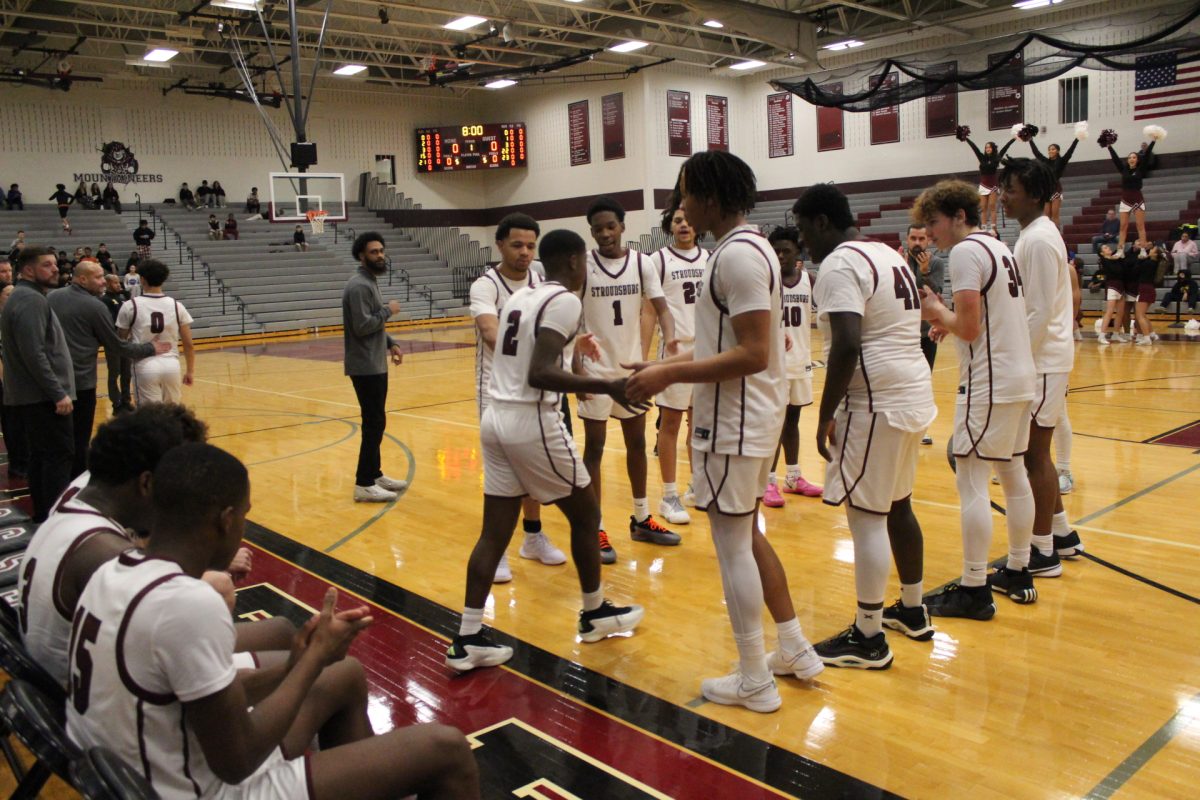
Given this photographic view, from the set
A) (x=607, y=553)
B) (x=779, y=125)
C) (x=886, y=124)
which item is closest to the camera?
(x=607, y=553)

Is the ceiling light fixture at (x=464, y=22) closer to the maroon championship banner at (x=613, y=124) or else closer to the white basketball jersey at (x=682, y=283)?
the maroon championship banner at (x=613, y=124)

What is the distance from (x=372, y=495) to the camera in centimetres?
648

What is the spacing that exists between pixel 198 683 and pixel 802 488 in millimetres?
5002

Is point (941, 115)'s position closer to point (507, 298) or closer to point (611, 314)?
point (611, 314)

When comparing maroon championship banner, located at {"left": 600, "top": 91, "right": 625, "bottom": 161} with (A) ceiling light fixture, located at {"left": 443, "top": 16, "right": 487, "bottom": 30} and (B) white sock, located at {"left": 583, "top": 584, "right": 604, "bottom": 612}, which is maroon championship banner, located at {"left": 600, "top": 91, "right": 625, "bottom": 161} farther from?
(B) white sock, located at {"left": 583, "top": 584, "right": 604, "bottom": 612}

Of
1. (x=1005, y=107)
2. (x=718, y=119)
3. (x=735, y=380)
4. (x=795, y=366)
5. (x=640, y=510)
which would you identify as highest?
(x=718, y=119)

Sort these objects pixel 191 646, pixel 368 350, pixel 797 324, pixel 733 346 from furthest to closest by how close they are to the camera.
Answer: pixel 368 350 → pixel 797 324 → pixel 733 346 → pixel 191 646

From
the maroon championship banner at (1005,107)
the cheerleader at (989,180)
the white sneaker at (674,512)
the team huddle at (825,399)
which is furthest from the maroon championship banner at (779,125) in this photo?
the team huddle at (825,399)

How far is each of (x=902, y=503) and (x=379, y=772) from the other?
2.39 metres

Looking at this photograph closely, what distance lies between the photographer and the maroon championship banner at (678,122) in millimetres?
26328

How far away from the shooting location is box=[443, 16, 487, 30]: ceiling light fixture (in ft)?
66.4

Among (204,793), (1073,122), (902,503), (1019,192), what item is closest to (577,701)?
(902,503)

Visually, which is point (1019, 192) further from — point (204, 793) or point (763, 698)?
point (204, 793)

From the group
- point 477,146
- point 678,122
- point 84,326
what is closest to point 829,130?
point 678,122
